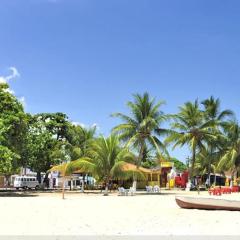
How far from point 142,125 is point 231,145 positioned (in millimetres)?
14799

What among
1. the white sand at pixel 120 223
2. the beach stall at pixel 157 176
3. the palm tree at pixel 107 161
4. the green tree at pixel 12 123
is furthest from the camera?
the beach stall at pixel 157 176

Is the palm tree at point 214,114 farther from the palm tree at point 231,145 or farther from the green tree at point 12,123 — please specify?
the green tree at point 12,123

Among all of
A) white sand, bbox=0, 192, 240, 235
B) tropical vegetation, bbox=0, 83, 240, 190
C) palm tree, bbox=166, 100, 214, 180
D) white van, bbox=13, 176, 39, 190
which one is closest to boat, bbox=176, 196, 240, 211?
white sand, bbox=0, 192, 240, 235

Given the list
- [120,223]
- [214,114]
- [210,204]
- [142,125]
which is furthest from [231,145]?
[120,223]

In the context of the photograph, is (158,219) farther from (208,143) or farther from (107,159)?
(208,143)

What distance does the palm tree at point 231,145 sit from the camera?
151 feet

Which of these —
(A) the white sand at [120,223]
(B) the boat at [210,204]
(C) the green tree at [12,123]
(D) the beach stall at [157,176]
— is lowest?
(A) the white sand at [120,223]

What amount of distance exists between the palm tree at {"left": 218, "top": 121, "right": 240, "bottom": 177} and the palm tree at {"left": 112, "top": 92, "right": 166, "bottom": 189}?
38.1 ft

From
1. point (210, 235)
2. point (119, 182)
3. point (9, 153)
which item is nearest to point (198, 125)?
point (119, 182)

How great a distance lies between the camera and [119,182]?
48375 millimetres

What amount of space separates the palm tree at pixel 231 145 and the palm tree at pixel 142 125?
38.1 feet

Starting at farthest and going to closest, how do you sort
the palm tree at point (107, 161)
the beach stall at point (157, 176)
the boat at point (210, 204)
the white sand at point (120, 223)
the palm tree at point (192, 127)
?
the beach stall at point (157, 176) < the palm tree at point (192, 127) < the palm tree at point (107, 161) < the boat at point (210, 204) < the white sand at point (120, 223)

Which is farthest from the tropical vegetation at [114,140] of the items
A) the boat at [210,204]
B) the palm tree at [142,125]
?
the boat at [210,204]

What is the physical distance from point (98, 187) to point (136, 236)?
118 ft
